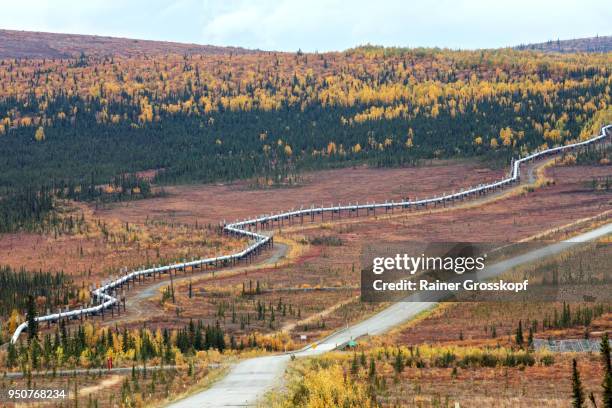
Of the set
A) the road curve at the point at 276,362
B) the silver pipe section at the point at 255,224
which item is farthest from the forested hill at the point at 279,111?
the road curve at the point at 276,362

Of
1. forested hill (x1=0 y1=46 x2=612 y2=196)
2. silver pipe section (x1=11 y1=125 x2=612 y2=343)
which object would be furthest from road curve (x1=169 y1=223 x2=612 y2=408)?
forested hill (x1=0 y1=46 x2=612 y2=196)

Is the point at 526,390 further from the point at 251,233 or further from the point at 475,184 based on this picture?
the point at 475,184

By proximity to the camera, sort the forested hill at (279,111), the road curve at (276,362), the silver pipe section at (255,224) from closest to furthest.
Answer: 1. the road curve at (276,362)
2. the silver pipe section at (255,224)
3. the forested hill at (279,111)

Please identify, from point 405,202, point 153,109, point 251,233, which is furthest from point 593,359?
point 153,109

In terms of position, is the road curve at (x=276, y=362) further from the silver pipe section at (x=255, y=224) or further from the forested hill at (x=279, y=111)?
the forested hill at (x=279, y=111)

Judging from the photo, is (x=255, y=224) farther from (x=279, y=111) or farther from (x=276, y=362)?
(x=279, y=111)

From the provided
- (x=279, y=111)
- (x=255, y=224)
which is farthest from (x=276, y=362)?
(x=279, y=111)
